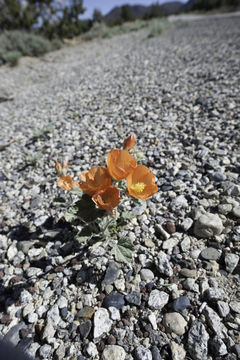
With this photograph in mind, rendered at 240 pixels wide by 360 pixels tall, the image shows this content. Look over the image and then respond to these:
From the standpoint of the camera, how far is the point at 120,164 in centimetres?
122

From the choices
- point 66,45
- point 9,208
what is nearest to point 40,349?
point 9,208

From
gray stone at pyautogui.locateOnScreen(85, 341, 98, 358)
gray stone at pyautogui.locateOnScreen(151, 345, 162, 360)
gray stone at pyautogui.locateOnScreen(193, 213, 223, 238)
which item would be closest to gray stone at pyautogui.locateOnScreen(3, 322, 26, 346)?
gray stone at pyautogui.locateOnScreen(85, 341, 98, 358)

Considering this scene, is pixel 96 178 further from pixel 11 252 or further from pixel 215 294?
pixel 11 252

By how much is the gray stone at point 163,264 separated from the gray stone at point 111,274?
1.02ft

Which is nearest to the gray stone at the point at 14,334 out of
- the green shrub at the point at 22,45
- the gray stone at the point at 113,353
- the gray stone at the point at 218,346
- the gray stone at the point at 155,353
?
the gray stone at the point at 113,353

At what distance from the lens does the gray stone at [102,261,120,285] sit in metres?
1.64

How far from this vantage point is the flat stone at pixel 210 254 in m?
1.69

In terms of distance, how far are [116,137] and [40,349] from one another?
2.59 meters

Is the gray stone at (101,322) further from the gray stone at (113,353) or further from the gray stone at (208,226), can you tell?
the gray stone at (208,226)

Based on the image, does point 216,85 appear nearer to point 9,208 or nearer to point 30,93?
point 9,208

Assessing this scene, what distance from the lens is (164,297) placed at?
4.92 ft

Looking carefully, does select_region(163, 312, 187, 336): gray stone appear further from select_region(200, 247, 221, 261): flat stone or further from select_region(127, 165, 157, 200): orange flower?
select_region(127, 165, 157, 200): orange flower

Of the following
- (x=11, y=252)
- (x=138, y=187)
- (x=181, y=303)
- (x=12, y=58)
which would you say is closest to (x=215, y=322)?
(x=181, y=303)

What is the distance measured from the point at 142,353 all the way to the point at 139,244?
0.75 meters
